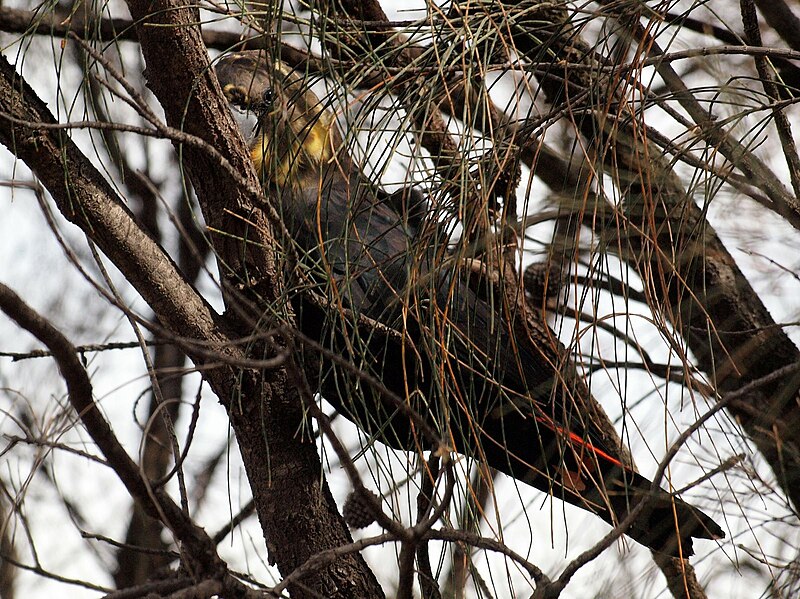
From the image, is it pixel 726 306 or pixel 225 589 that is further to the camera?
pixel 726 306

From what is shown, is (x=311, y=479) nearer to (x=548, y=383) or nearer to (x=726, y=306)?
(x=548, y=383)

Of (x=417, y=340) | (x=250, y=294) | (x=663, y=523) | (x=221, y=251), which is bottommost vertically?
(x=663, y=523)

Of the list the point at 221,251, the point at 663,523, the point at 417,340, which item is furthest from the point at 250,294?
the point at 663,523

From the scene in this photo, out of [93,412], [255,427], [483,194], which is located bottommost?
[93,412]

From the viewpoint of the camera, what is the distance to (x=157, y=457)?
4160mm

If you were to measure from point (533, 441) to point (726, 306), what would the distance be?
0.67 meters

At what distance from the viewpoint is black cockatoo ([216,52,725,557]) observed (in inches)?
57.2

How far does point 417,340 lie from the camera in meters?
1.88

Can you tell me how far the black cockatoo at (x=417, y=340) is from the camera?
57.2 inches

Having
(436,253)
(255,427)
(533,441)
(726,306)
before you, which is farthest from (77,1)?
(726,306)

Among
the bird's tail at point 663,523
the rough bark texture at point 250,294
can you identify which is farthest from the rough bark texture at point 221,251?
the bird's tail at point 663,523

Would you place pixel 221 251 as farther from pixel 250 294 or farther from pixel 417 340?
pixel 417 340

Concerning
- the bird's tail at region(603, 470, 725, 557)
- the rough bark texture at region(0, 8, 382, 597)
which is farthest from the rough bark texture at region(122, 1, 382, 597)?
the bird's tail at region(603, 470, 725, 557)

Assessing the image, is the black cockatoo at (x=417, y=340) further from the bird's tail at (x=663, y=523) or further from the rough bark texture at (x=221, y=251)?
the rough bark texture at (x=221, y=251)
